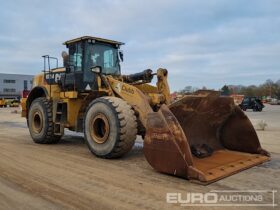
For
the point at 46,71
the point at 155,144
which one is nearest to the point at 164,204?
the point at 155,144

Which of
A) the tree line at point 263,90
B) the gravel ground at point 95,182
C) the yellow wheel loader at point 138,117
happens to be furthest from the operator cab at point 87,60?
the tree line at point 263,90

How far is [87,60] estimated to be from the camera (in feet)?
29.3

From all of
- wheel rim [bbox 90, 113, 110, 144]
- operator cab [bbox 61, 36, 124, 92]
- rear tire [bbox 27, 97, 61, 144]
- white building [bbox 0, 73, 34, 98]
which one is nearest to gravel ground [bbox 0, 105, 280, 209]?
wheel rim [bbox 90, 113, 110, 144]

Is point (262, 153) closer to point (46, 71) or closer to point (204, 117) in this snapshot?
point (204, 117)

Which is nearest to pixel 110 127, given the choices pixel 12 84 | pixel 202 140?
pixel 202 140

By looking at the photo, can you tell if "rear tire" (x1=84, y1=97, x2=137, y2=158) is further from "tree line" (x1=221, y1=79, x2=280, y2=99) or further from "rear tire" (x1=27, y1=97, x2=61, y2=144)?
"tree line" (x1=221, y1=79, x2=280, y2=99)

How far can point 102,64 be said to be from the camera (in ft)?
30.0

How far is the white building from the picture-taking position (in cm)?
9556

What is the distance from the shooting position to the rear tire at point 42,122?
946 centimetres

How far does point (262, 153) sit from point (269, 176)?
52.9 inches

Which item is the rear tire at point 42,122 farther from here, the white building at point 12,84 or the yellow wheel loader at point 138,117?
the white building at point 12,84

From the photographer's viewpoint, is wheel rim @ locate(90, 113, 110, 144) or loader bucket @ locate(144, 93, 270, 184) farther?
wheel rim @ locate(90, 113, 110, 144)

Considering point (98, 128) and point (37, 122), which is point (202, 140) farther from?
point (37, 122)

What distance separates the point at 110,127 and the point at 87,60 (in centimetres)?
255
